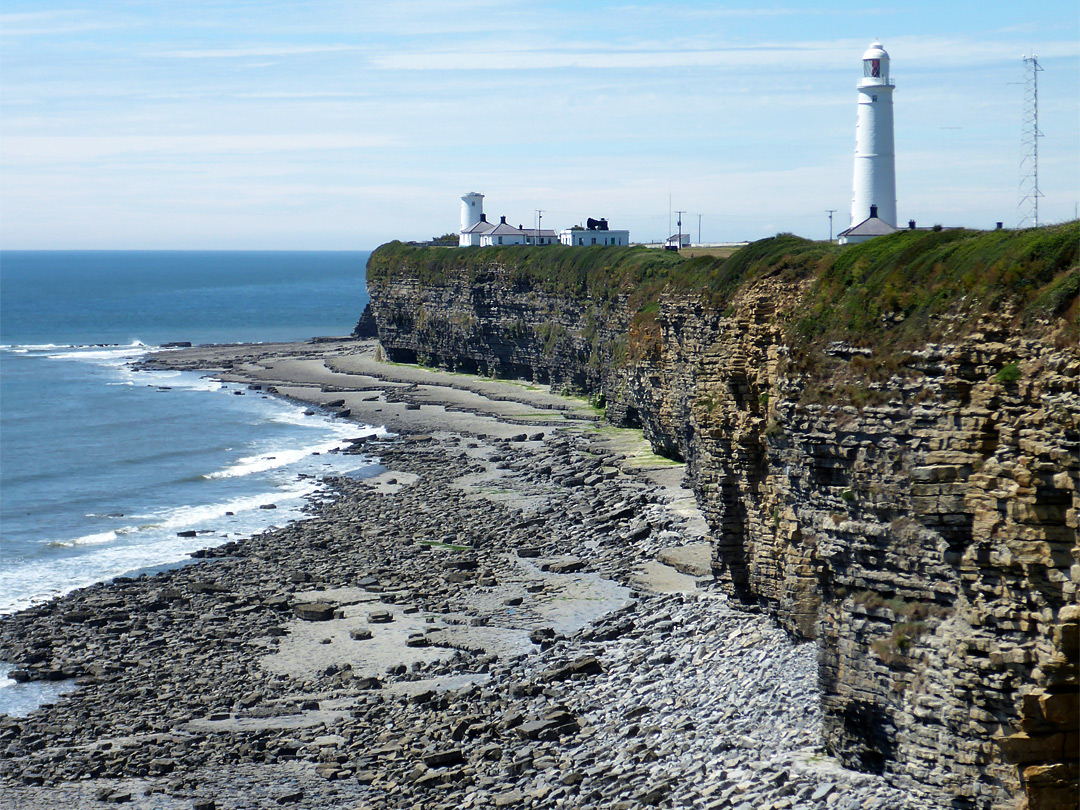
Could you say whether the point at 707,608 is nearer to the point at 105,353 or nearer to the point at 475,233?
the point at 475,233

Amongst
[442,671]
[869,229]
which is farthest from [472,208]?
[442,671]

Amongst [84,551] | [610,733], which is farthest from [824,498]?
[84,551]

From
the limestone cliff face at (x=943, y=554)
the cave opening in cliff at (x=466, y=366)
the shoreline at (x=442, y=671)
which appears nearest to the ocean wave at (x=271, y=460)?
the shoreline at (x=442, y=671)

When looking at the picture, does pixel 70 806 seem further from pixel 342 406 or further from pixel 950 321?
pixel 342 406

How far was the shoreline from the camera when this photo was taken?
2341 centimetres

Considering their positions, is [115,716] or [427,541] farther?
[427,541]

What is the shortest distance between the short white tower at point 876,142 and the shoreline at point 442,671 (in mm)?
19097

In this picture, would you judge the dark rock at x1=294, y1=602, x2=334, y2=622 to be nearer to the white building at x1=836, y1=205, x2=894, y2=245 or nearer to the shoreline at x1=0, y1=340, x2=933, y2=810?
the shoreline at x1=0, y1=340, x2=933, y2=810

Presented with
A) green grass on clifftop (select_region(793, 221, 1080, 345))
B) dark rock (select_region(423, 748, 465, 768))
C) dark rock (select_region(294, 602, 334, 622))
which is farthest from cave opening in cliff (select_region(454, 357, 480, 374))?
green grass on clifftop (select_region(793, 221, 1080, 345))

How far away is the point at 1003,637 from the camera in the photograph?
55.2 ft

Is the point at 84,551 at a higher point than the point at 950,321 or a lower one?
lower

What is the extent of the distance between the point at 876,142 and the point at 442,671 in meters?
40.7

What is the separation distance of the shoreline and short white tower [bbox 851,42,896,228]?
19097 mm

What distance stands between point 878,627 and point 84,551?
127 feet
